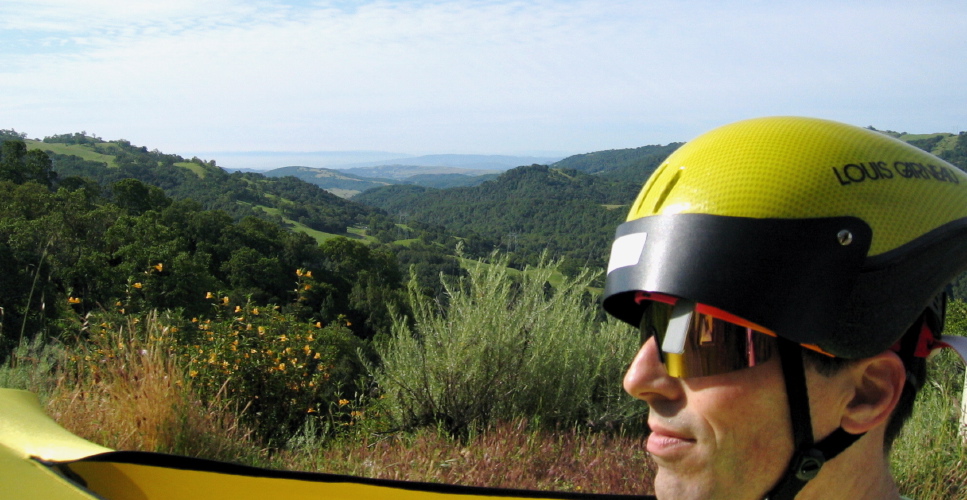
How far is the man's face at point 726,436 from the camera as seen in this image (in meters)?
1.10

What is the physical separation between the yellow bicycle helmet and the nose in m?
0.12

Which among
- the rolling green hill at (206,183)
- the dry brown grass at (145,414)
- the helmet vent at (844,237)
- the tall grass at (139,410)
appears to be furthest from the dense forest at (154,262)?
the rolling green hill at (206,183)

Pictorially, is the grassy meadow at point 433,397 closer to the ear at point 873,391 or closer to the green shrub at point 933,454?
the green shrub at point 933,454


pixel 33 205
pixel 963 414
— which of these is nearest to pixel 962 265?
pixel 963 414

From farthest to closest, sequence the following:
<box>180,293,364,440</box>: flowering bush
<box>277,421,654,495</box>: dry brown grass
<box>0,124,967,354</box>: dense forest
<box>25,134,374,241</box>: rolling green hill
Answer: <box>25,134,374,241</box>: rolling green hill
<box>0,124,967,354</box>: dense forest
<box>180,293,364,440</box>: flowering bush
<box>277,421,654,495</box>: dry brown grass

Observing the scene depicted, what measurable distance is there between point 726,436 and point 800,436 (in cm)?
12

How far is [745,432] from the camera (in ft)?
3.60

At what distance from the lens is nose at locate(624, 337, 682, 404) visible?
3.88 ft

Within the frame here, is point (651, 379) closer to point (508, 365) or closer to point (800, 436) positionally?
point (800, 436)

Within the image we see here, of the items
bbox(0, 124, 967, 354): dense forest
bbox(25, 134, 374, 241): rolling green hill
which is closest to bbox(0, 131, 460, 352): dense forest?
bbox(0, 124, 967, 354): dense forest

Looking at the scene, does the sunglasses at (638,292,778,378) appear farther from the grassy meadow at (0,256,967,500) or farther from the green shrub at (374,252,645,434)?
the green shrub at (374,252,645,434)

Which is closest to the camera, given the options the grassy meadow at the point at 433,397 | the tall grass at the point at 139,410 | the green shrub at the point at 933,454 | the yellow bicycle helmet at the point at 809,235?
the yellow bicycle helmet at the point at 809,235

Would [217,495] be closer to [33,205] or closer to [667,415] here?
[667,415]

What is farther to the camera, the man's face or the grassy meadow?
the grassy meadow
